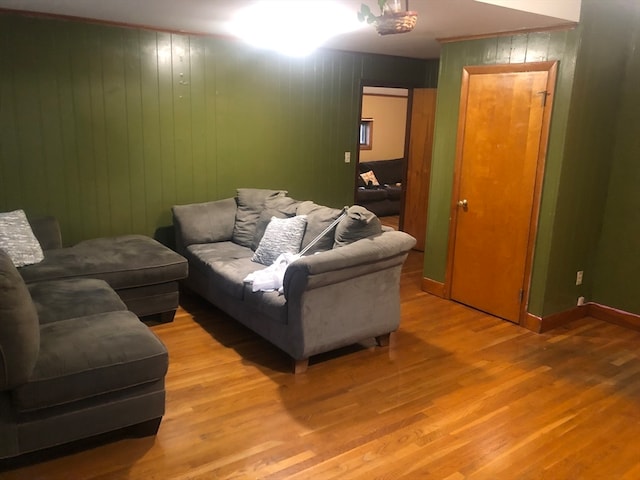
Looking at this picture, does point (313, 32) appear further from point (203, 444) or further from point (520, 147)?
point (203, 444)

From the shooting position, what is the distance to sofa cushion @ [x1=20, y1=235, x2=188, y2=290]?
364 centimetres

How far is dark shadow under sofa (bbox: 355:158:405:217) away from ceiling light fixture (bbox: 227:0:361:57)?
10.4 feet

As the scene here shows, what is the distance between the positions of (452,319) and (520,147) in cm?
143

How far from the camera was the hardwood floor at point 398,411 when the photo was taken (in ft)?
8.17

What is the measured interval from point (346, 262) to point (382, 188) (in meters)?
5.51

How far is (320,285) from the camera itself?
3.21 m

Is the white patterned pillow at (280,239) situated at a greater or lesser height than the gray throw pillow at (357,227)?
lesser

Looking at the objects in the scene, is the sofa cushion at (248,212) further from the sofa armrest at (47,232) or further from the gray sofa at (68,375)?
the gray sofa at (68,375)

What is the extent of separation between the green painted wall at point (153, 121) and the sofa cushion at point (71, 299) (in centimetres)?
124

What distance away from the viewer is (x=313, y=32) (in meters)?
4.41

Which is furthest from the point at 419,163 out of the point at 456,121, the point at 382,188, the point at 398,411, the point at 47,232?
the point at 47,232

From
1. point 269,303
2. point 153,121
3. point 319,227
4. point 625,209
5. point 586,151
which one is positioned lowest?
point 269,303

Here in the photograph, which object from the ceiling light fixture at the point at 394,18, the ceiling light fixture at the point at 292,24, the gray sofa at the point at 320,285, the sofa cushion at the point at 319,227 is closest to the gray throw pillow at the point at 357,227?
the gray sofa at the point at 320,285

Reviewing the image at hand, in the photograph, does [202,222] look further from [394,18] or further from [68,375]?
[394,18]
